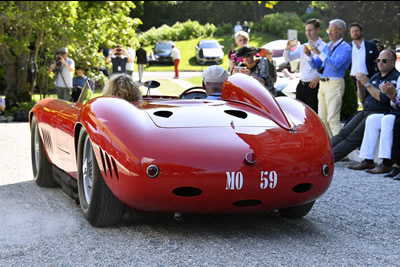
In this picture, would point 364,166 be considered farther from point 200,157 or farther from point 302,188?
point 200,157

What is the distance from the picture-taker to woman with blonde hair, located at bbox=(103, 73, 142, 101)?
5766 millimetres

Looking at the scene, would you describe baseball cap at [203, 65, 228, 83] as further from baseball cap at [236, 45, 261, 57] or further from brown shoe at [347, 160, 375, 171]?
brown shoe at [347, 160, 375, 171]

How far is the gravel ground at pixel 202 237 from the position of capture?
14.0 feet

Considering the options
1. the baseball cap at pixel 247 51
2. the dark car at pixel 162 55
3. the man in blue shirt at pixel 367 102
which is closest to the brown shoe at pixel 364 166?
the man in blue shirt at pixel 367 102

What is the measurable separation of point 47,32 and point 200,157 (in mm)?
17722

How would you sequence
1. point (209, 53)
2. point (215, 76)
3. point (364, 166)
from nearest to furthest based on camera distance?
point (215, 76), point (364, 166), point (209, 53)

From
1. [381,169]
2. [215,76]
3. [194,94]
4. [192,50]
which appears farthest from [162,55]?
[215,76]

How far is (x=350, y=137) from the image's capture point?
8.93m

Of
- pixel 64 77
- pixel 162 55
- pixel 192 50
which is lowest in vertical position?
pixel 162 55

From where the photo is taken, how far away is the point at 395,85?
8.45 meters

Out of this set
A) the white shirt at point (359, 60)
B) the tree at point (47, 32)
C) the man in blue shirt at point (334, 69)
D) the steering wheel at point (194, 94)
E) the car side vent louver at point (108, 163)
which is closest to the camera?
the car side vent louver at point (108, 163)

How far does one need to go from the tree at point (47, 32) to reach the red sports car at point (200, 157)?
15.4 m

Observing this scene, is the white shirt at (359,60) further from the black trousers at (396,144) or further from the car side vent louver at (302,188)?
the car side vent louver at (302,188)

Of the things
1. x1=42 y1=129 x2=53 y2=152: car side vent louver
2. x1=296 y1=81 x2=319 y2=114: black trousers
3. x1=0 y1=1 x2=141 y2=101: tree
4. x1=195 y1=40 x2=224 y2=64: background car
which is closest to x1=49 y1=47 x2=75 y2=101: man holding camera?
x1=0 y1=1 x2=141 y2=101: tree
